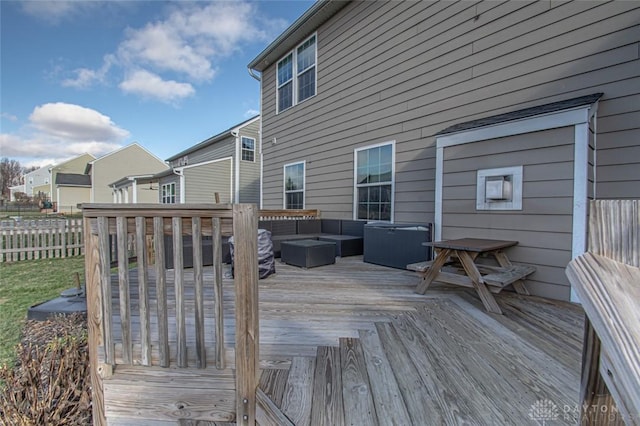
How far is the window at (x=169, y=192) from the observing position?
40.6 feet

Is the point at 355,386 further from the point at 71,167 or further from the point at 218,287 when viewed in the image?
the point at 71,167

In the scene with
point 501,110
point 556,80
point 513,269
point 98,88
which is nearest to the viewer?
point 513,269

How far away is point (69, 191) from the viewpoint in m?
24.9

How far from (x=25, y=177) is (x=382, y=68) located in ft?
162

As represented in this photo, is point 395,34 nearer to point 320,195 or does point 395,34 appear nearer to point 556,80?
point 556,80

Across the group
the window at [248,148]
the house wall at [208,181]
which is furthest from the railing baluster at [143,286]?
the window at [248,148]

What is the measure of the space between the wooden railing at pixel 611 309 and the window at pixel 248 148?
12.1 meters

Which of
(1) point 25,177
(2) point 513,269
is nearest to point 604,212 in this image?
(2) point 513,269

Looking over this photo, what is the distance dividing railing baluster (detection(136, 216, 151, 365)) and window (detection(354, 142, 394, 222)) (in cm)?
416

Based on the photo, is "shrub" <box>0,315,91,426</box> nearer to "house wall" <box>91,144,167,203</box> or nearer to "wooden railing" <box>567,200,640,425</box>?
"wooden railing" <box>567,200,640,425</box>

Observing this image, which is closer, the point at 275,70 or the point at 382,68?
the point at 382,68

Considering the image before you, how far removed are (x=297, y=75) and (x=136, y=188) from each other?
12559mm

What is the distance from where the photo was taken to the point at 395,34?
4.90m

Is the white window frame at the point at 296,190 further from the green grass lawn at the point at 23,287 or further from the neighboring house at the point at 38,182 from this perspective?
the neighboring house at the point at 38,182
